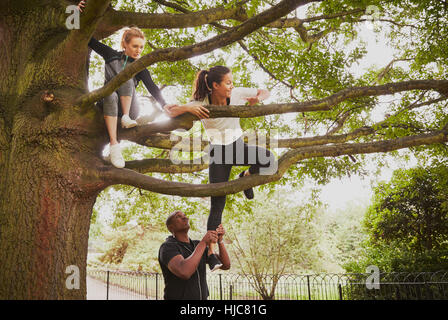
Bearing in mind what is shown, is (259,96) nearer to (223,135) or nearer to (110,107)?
(223,135)

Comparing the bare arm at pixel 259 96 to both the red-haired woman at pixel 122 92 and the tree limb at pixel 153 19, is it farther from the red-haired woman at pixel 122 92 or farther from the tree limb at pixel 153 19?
the tree limb at pixel 153 19

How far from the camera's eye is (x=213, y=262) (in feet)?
11.6

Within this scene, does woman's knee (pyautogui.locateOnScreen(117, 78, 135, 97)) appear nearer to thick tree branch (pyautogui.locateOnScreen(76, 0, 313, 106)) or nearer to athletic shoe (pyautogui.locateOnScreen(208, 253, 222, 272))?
thick tree branch (pyautogui.locateOnScreen(76, 0, 313, 106))

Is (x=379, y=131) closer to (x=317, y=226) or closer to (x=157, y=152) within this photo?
(x=157, y=152)

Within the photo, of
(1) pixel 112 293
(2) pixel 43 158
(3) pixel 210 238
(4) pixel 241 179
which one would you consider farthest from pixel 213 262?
(1) pixel 112 293

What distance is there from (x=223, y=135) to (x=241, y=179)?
24.9 inches

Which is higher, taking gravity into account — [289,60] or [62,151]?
[289,60]

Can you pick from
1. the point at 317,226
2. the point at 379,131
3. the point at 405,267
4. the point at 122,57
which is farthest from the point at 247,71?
the point at 317,226

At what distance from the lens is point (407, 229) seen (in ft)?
37.1

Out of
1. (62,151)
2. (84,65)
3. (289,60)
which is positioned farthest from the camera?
(289,60)

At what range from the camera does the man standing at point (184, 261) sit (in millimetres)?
3181

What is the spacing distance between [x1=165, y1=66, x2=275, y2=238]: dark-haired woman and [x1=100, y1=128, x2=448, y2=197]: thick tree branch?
213 mm

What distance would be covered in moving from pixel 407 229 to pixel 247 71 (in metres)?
8.22

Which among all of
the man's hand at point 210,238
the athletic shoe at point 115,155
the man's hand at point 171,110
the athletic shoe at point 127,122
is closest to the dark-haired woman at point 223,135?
the man's hand at point 210,238
